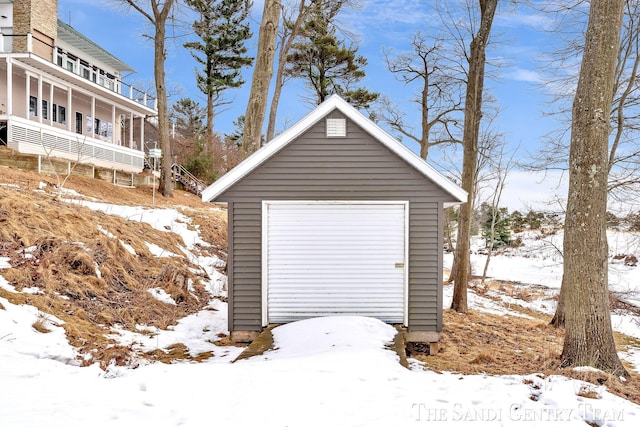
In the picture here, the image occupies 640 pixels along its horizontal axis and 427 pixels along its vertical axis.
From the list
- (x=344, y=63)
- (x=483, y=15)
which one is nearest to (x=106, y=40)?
(x=344, y=63)

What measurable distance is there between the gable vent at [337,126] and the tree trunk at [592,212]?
3.41 m

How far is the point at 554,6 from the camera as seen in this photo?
29.9 feet

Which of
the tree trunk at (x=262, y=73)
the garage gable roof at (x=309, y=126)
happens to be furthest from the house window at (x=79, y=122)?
the garage gable roof at (x=309, y=126)

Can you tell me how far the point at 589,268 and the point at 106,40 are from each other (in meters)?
29.1

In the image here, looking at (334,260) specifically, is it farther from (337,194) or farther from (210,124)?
(210,124)

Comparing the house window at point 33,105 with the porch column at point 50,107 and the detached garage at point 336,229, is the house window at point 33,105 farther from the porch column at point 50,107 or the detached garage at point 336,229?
the detached garage at point 336,229

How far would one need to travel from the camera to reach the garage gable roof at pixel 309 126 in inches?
276

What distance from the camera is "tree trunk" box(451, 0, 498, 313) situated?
10406 mm

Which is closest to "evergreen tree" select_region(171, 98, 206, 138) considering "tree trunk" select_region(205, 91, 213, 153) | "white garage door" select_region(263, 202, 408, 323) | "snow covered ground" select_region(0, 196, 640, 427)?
"tree trunk" select_region(205, 91, 213, 153)

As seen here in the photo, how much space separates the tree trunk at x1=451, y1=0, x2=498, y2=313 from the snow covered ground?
19.1ft

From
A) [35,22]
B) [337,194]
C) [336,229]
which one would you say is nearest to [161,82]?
[35,22]

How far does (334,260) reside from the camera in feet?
24.0

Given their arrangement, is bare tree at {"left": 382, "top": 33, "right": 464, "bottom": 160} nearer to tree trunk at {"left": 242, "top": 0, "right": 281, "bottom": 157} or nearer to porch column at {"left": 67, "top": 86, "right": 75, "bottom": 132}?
tree trunk at {"left": 242, "top": 0, "right": 281, "bottom": 157}

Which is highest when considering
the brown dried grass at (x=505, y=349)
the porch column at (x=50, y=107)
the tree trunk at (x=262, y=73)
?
the porch column at (x=50, y=107)
